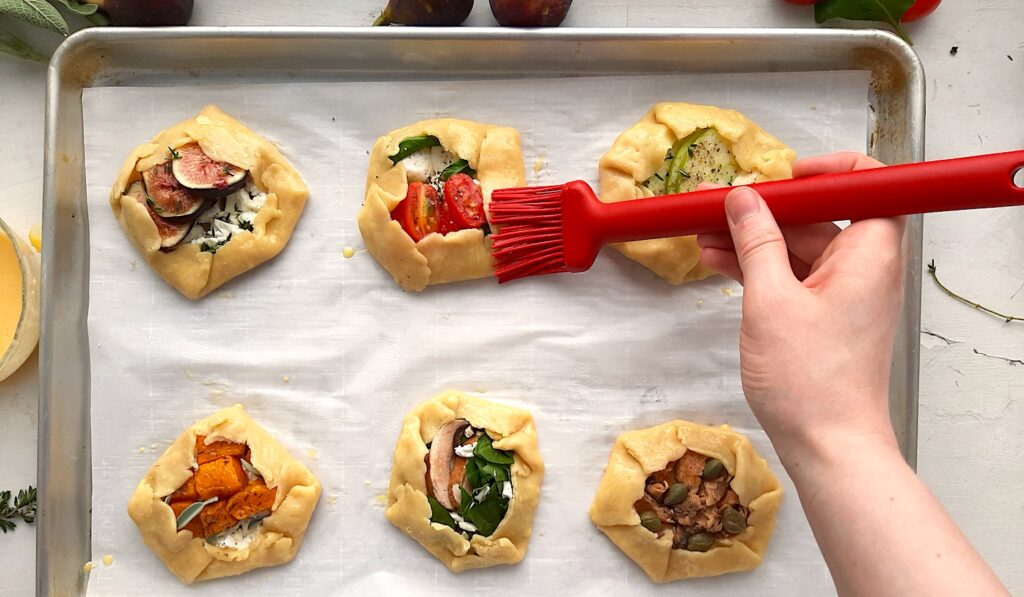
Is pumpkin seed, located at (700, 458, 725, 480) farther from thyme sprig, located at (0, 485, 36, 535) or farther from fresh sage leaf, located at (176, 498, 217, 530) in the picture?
thyme sprig, located at (0, 485, 36, 535)

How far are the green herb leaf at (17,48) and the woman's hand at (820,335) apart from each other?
2696 mm

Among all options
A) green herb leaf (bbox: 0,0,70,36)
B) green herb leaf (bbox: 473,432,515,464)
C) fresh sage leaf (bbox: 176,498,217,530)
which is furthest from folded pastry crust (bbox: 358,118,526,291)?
green herb leaf (bbox: 0,0,70,36)

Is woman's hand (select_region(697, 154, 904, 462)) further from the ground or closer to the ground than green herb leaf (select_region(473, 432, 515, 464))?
further from the ground

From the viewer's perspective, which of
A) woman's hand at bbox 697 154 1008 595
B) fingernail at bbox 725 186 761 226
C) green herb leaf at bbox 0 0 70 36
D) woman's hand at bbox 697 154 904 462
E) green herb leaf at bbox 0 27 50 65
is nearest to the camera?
woman's hand at bbox 697 154 1008 595

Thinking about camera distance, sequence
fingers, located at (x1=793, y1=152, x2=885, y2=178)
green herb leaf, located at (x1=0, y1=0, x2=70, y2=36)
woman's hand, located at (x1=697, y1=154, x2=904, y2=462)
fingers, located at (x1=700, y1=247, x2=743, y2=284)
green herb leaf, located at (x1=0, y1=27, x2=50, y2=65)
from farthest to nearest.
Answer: green herb leaf, located at (x1=0, y1=27, x2=50, y2=65)
green herb leaf, located at (x1=0, y1=0, x2=70, y2=36)
fingers, located at (x1=700, y1=247, x2=743, y2=284)
fingers, located at (x1=793, y1=152, x2=885, y2=178)
woman's hand, located at (x1=697, y1=154, x2=904, y2=462)

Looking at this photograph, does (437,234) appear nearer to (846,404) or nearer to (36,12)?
(846,404)

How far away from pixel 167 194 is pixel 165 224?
4.5 inches

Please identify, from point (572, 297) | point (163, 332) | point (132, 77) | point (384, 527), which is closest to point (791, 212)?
point (572, 297)

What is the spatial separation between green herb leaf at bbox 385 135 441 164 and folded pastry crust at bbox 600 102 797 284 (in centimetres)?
65

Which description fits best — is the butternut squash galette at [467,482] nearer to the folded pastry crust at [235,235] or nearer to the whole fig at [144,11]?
the folded pastry crust at [235,235]

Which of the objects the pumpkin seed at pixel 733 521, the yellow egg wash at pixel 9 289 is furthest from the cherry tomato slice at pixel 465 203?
the yellow egg wash at pixel 9 289

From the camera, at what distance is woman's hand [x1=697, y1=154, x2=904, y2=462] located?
2.10 metres

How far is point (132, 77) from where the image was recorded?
2.97m

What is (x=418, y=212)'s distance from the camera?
2889 millimetres
